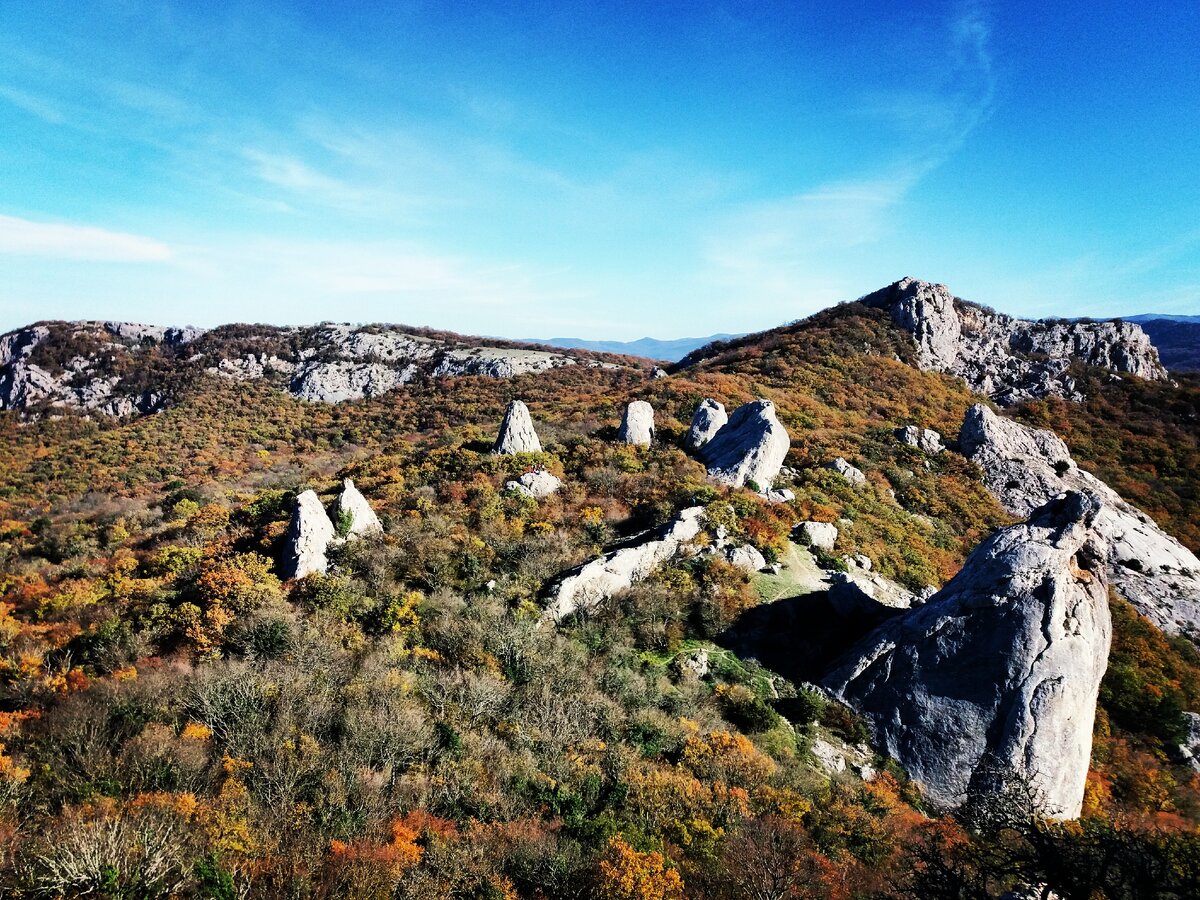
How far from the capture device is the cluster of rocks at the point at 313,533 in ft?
57.5

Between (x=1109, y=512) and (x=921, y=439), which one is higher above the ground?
(x=921, y=439)

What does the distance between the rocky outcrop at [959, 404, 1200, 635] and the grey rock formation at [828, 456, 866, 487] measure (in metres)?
8.92

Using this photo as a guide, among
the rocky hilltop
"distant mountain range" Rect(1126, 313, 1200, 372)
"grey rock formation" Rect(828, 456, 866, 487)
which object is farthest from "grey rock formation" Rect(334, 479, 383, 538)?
"distant mountain range" Rect(1126, 313, 1200, 372)

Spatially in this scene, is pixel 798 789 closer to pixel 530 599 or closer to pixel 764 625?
pixel 764 625

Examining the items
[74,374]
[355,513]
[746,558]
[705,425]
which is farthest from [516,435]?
[74,374]

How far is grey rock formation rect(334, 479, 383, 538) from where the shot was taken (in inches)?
766

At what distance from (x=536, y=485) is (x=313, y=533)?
8.94 metres

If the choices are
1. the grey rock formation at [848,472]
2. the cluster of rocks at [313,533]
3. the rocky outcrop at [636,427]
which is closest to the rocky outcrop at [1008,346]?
the grey rock formation at [848,472]

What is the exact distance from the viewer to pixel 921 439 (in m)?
35.0

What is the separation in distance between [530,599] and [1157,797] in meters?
18.1

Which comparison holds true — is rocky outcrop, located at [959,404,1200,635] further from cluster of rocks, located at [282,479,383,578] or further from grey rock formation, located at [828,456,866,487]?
cluster of rocks, located at [282,479,383,578]

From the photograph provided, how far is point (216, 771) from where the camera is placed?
10.1 meters

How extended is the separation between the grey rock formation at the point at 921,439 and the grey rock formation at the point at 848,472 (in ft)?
27.9

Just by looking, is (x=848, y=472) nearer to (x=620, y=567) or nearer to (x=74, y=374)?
(x=620, y=567)
